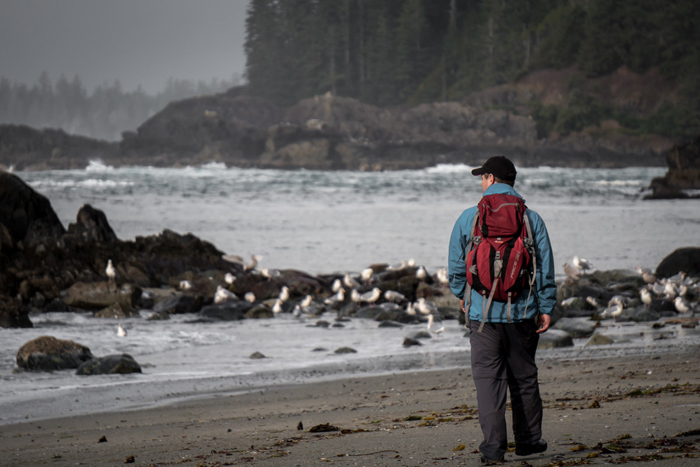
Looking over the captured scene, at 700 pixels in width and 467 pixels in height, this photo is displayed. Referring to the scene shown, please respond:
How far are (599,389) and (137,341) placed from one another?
5804 millimetres

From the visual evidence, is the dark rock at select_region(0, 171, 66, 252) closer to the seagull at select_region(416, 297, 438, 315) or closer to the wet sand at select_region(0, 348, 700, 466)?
the seagull at select_region(416, 297, 438, 315)

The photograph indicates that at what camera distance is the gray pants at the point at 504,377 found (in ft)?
11.1

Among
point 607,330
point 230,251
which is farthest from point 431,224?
point 607,330

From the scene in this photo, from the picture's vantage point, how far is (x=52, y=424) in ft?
17.0

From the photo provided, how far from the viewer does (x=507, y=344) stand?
3.41 m

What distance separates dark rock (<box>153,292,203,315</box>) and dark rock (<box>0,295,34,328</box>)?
6.48ft

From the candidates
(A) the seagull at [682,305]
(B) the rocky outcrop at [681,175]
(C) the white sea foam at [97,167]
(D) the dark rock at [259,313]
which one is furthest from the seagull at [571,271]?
(C) the white sea foam at [97,167]

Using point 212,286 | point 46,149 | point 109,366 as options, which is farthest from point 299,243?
point 46,149

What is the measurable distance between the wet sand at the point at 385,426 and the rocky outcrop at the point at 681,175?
34719mm

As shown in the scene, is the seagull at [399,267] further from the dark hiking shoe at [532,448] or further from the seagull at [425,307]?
the dark hiking shoe at [532,448]

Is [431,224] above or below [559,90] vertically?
below

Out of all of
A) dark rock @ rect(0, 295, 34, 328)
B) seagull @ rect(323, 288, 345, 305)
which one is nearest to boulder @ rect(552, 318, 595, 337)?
seagull @ rect(323, 288, 345, 305)

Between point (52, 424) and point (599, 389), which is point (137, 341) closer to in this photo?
point (52, 424)

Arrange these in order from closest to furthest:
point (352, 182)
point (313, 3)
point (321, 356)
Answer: point (321, 356)
point (352, 182)
point (313, 3)
